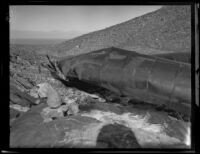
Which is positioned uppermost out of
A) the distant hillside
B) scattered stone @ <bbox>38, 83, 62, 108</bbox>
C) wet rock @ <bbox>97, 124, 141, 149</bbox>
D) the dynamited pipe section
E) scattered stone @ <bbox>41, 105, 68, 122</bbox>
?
the distant hillside

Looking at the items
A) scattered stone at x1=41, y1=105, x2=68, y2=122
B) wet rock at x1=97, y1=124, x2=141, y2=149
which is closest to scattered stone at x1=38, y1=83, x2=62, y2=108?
scattered stone at x1=41, y1=105, x2=68, y2=122

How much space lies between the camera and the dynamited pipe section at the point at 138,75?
359 cm

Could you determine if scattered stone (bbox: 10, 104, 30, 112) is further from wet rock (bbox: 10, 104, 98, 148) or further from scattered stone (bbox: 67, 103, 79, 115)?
scattered stone (bbox: 67, 103, 79, 115)

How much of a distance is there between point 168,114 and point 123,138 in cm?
121

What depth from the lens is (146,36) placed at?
7.15 metres

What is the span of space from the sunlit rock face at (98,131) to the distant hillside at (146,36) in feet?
8.45

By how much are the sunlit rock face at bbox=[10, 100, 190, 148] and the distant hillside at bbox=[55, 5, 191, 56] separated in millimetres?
2577

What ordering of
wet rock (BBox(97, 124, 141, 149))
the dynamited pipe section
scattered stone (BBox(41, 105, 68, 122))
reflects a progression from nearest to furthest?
wet rock (BBox(97, 124, 141, 149)) < the dynamited pipe section < scattered stone (BBox(41, 105, 68, 122))

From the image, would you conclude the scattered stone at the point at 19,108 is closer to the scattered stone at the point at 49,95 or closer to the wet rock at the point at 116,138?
the scattered stone at the point at 49,95

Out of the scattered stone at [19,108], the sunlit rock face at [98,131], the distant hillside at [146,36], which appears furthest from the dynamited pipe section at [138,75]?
the distant hillside at [146,36]

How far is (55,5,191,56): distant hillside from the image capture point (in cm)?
654

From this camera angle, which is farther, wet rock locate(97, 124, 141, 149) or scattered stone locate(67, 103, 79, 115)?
scattered stone locate(67, 103, 79, 115)

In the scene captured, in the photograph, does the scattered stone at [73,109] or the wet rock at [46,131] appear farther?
the scattered stone at [73,109]

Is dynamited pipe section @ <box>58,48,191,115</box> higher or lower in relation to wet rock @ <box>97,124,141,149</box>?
higher
